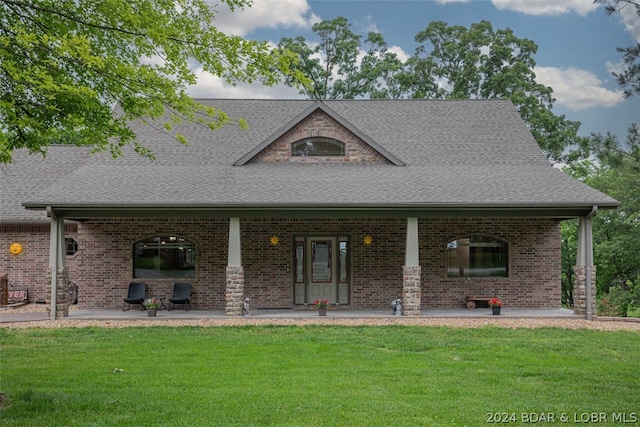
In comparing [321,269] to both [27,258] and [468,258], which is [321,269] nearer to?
[468,258]

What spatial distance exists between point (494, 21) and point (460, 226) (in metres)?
18.0

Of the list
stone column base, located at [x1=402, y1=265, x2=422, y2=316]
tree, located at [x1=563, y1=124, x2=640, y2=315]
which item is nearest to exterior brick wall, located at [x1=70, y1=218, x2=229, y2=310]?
stone column base, located at [x1=402, y1=265, x2=422, y2=316]

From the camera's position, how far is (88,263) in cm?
1655

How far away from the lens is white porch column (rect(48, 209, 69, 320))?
14.3m

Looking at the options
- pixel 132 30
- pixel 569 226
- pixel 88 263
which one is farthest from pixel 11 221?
pixel 569 226

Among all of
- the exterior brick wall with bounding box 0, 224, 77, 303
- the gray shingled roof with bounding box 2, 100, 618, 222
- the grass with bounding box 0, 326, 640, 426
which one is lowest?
the grass with bounding box 0, 326, 640, 426

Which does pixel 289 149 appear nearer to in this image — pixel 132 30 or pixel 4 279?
pixel 4 279

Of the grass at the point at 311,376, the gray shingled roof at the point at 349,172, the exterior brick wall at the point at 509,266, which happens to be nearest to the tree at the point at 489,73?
the gray shingled roof at the point at 349,172

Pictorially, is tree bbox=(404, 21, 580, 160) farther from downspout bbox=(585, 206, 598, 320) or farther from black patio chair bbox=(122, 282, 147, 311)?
black patio chair bbox=(122, 282, 147, 311)

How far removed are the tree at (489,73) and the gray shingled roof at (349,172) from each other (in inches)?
321

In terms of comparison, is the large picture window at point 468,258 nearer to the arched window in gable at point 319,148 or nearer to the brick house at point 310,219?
the brick house at point 310,219

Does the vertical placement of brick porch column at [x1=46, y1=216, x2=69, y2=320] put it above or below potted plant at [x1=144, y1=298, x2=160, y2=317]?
above

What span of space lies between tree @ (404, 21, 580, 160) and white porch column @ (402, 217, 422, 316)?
1589cm

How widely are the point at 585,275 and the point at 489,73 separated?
18.4 meters
